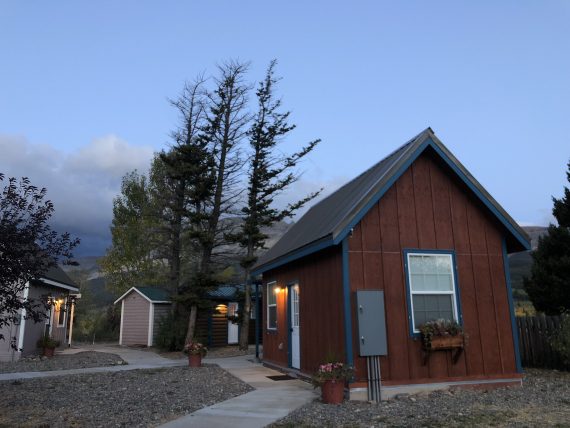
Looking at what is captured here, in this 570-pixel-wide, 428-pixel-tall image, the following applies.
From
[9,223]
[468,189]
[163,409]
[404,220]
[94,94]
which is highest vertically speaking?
[94,94]

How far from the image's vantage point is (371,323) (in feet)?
25.9

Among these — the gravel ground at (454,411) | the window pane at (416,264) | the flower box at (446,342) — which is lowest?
the gravel ground at (454,411)

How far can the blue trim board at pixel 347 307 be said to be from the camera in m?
7.85

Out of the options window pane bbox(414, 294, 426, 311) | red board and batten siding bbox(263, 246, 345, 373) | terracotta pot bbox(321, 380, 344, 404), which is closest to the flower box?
window pane bbox(414, 294, 426, 311)

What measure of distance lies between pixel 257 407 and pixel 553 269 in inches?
461

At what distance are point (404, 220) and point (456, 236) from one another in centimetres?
124

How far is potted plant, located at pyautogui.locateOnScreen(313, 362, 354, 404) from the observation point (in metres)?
7.36

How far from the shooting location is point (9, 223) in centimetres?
618

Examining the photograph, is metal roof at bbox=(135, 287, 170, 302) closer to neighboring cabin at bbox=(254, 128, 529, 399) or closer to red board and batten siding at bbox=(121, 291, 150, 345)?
red board and batten siding at bbox=(121, 291, 150, 345)

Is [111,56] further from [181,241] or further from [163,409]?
[163,409]

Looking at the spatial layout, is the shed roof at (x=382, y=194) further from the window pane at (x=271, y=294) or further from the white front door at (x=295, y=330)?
the window pane at (x=271, y=294)

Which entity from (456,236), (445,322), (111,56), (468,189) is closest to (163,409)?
(445,322)

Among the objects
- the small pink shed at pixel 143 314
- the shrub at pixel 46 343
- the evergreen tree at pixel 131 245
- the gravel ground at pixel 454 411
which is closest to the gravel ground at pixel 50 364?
the shrub at pixel 46 343

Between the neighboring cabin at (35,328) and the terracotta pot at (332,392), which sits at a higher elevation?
the neighboring cabin at (35,328)
